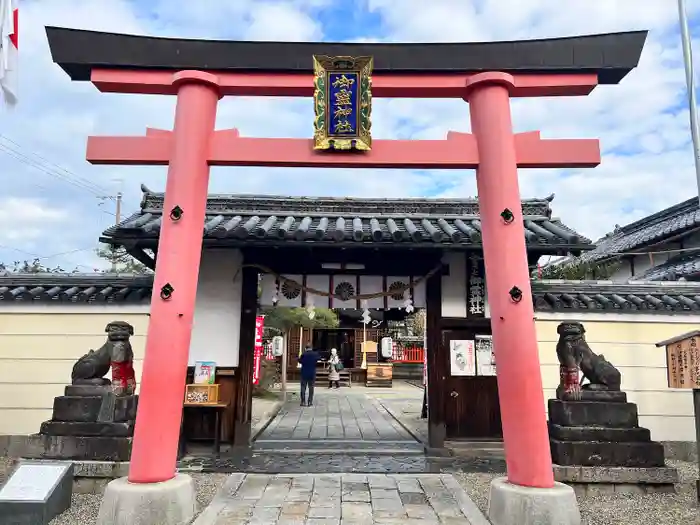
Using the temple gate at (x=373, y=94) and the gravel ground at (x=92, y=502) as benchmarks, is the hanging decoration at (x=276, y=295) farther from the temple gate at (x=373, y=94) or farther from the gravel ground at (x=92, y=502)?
the temple gate at (x=373, y=94)

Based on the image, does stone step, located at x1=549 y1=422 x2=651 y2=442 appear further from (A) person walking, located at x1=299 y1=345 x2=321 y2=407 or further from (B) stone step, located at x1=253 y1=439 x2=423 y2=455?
(A) person walking, located at x1=299 y1=345 x2=321 y2=407

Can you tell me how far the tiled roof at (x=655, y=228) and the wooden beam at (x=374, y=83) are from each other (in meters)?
8.24

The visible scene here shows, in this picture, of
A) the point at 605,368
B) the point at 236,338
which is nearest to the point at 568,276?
the point at 605,368

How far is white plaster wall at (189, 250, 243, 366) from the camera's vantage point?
9.65 metres

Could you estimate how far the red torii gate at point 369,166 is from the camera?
5625 millimetres

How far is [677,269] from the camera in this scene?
544 inches

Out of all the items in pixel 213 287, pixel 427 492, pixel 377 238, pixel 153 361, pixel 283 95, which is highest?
pixel 283 95

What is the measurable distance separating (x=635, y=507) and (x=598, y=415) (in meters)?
1.22

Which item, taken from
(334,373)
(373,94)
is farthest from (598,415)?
(334,373)

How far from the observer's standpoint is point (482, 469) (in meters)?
8.31

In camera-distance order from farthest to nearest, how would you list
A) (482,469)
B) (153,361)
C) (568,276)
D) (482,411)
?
(568,276) < (482,411) < (482,469) < (153,361)

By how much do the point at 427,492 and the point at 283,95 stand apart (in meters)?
5.64

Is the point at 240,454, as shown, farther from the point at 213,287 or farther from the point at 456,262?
the point at 456,262

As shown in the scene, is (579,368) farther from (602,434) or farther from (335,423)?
(335,423)
